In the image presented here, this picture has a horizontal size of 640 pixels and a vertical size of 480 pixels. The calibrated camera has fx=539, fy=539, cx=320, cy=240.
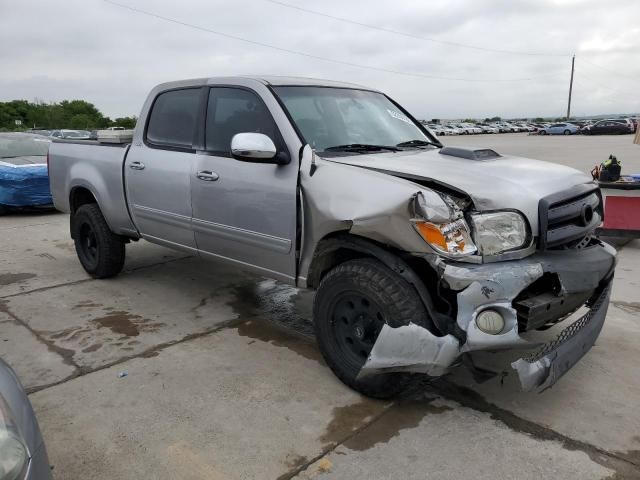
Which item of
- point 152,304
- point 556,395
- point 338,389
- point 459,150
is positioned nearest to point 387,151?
point 459,150

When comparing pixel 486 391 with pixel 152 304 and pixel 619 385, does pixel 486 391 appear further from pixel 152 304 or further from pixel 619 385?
pixel 152 304

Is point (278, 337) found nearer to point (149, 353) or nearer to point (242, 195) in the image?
point (149, 353)

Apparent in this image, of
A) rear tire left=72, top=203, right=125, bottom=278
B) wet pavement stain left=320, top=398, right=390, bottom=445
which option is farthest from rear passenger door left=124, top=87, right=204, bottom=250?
wet pavement stain left=320, top=398, right=390, bottom=445

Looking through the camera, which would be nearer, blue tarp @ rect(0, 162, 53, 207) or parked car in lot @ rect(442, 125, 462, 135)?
blue tarp @ rect(0, 162, 53, 207)

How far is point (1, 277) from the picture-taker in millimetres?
5746

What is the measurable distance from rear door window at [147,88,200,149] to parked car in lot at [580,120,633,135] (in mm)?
46178

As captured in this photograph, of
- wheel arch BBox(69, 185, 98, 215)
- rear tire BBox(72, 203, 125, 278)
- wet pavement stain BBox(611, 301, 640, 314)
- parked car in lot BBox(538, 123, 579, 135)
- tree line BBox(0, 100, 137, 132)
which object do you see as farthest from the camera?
parked car in lot BBox(538, 123, 579, 135)

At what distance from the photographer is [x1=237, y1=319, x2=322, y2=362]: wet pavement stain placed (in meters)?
3.83

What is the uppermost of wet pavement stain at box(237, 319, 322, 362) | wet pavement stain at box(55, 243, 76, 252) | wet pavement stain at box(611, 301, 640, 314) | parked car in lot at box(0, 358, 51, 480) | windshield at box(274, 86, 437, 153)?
windshield at box(274, 86, 437, 153)

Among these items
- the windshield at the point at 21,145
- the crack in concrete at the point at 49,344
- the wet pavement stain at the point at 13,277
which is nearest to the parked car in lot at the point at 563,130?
the windshield at the point at 21,145

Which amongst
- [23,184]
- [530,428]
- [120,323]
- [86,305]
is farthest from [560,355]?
[23,184]

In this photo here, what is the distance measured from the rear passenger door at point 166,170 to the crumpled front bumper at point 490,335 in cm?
214

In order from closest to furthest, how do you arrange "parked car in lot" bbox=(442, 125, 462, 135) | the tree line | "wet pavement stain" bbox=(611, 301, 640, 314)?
"wet pavement stain" bbox=(611, 301, 640, 314) → the tree line → "parked car in lot" bbox=(442, 125, 462, 135)

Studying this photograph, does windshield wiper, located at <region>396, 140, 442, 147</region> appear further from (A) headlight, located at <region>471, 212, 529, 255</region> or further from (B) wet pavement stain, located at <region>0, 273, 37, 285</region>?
(B) wet pavement stain, located at <region>0, 273, 37, 285</region>
